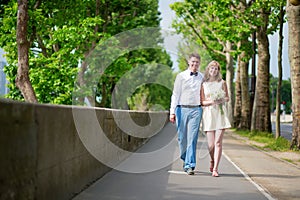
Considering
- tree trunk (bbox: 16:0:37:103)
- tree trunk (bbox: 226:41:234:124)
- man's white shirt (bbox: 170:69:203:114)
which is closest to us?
man's white shirt (bbox: 170:69:203:114)

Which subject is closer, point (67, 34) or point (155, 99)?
point (67, 34)

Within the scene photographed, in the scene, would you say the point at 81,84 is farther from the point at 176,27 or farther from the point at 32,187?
the point at 32,187

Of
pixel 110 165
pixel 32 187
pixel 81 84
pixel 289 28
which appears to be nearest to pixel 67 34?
pixel 81 84

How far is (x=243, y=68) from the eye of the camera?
37719 millimetres

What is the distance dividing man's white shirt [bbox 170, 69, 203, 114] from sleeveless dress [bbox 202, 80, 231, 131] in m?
0.19

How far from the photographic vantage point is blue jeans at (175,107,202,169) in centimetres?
1002

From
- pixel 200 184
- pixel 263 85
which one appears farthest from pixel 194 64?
pixel 263 85

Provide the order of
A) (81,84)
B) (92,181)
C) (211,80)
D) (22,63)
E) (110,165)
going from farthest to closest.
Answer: (81,84) → (22,63) → (110,165) → (211,80) → (92,181)

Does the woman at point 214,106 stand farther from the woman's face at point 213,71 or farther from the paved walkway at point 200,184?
the paved walkway at point 200,184

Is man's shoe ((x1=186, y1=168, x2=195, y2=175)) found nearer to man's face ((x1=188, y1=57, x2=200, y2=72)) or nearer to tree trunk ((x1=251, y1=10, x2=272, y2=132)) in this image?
man's face ((x1=188, y1=57, x2=200, y2=72))

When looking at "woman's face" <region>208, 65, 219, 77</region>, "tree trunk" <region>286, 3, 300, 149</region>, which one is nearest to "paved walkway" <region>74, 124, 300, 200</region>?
"woman's face" <region>208, 65, 219, 77</region>

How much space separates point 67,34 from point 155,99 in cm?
5646

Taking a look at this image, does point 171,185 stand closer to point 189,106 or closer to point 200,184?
point 200,184

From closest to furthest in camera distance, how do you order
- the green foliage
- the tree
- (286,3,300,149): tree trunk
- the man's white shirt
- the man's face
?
1. the man's face
2. the man's white shirt
3. (286,3,300,149): tree trunk
4. the green foliage
5. the tree
